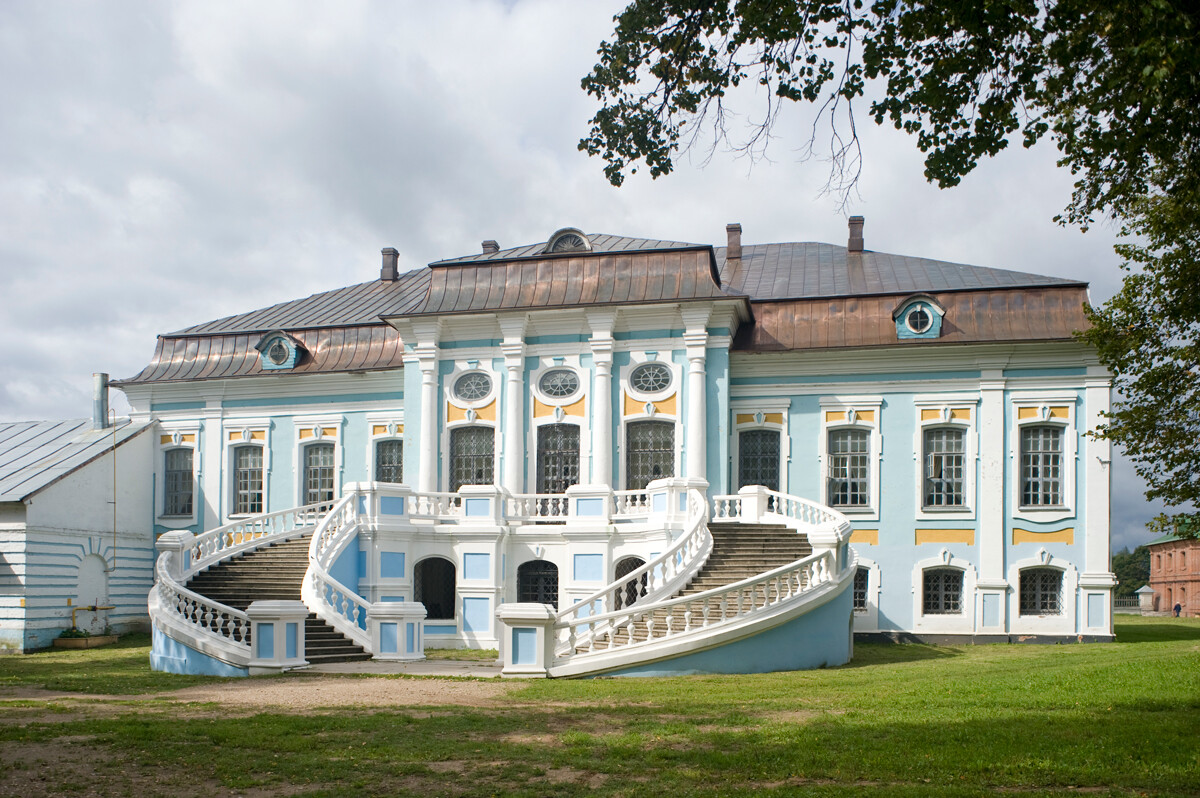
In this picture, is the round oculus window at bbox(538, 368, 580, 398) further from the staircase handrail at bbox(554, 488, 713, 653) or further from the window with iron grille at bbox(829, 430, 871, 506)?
the window with iron grille at bbox(829, 430, 871, 506)

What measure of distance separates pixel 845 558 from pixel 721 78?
10370 millimetres

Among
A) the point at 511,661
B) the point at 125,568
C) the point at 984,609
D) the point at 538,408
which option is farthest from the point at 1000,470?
the point at 125,568

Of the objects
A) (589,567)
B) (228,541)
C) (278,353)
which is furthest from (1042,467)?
(278,353)

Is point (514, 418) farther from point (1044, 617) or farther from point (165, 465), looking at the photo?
point (1044, 617)

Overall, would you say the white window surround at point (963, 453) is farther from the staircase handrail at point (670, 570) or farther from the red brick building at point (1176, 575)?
the red brick building at point (1176, 575)

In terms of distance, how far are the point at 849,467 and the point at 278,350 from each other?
13.7 m

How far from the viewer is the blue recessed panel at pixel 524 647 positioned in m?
14.7

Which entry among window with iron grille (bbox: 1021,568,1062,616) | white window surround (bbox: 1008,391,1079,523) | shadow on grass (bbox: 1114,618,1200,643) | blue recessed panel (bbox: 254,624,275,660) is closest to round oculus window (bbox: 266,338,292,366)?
blue recessed panel (bbox: 254,624,275,660)

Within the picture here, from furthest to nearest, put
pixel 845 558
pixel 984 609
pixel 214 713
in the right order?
pixel 984 609, pixel 845 558, pixel 214 713

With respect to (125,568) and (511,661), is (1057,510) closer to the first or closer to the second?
(511,661)

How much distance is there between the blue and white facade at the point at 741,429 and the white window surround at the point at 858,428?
0.14ft

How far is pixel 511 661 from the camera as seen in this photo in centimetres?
1473

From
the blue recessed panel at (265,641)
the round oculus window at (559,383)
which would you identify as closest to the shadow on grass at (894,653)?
the round oculus window at (559,383)

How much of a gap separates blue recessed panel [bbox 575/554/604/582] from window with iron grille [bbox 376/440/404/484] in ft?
21.5
